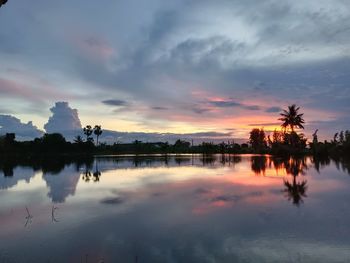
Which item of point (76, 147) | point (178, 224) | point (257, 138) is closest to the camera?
point (178, 224)

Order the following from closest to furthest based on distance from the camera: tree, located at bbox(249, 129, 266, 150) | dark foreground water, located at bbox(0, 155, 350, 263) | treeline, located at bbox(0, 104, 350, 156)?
dark foreground water, located at bbox(0, 155, 350, 263) → treeline, located at bbox(0, 104, 350, 156) → tree, located at bbox(249, 129, 266, 150)

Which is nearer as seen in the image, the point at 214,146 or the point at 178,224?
the point at 178,224

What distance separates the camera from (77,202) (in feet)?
72.8

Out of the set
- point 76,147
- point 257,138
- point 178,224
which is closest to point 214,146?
point 257,138

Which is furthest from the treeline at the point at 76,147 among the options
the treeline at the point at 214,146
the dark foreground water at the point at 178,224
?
the dark foreground water at the point at 178,224

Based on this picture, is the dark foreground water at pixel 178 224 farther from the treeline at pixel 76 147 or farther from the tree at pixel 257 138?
the tree at pixel 257 138

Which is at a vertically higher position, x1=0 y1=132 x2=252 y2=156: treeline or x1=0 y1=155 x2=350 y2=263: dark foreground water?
x1=0 y1=132 x2=252 y2=156: treeline

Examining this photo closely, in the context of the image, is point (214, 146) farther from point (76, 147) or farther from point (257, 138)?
point (76, 147)

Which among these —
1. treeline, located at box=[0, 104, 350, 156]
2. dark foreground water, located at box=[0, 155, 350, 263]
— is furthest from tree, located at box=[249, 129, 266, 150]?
dark foreground water, located at box=[0, 155, 350, 263]

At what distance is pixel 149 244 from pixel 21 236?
5.10 m

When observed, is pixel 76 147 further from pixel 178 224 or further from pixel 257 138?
pixel 178 224

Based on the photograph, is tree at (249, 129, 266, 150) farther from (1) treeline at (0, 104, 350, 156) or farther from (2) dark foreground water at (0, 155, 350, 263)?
(2) dark foreground water at (0, 155, 350, 263)

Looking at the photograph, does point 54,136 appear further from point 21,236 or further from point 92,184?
point 21,236

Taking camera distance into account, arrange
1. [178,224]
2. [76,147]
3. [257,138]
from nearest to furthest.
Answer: [178,224] < [76,147] < [257,138]
